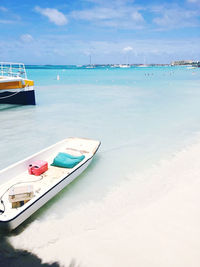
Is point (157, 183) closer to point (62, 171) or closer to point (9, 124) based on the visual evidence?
point (62, 171)

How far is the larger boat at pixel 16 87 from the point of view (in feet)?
76.5

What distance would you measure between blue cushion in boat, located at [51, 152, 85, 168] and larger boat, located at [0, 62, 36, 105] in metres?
16.7

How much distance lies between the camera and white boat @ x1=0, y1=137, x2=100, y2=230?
6434 millimetres

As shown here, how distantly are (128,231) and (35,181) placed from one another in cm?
398

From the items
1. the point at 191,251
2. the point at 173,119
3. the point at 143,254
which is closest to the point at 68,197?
the point at 143,254

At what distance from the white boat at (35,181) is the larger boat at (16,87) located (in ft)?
49.5

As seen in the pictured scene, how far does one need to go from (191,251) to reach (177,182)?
3.73 meters

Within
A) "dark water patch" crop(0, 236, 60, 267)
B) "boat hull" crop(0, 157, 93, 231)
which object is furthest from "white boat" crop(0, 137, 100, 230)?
"dark water patch" crop(0, 236, 60, 267)

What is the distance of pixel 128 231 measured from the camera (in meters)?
6.78

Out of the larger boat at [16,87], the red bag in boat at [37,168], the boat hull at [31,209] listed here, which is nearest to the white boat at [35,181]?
the boat hull at [31,209]

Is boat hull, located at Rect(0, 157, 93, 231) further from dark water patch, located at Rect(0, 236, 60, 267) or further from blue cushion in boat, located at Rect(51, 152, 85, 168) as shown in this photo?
blue cushion in boat, located at Rect(51, 152, 85, 168)

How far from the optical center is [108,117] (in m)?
21.5

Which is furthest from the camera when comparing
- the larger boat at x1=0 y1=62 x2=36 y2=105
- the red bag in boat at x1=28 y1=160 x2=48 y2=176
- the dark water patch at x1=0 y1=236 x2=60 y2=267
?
the larger boat at x1=0 y1=62 x2=36 y2=105

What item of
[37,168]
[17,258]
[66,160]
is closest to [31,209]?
[17,258]
